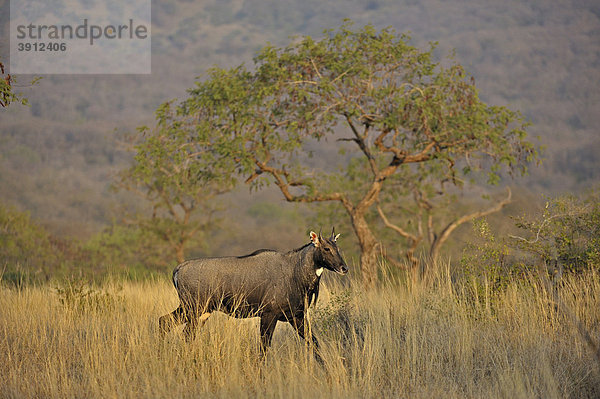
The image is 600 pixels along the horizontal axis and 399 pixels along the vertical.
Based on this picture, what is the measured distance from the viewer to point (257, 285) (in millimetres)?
7785

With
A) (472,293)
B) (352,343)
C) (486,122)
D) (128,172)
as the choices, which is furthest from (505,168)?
(128,172)

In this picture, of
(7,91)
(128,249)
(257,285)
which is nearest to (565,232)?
(257,285)

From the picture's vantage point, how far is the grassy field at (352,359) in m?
6.30

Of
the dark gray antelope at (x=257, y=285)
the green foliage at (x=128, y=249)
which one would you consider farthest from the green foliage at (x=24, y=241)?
the dark gray antelope at (x=257, y=285)

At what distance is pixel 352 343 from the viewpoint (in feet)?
26.1

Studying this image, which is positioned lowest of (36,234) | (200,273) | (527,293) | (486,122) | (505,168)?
(36,234)

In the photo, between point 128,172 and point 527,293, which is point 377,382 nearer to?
point 527,293

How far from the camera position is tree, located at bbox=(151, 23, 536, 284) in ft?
54.7

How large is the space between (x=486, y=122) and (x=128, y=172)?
66.2ft

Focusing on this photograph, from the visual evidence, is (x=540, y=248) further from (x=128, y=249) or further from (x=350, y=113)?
(x=128, y=249)

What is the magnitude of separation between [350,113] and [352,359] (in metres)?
10.3

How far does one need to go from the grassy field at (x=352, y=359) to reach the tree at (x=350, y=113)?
25.1 ft

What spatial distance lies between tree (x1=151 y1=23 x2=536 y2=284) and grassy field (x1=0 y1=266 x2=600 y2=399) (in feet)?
25.1

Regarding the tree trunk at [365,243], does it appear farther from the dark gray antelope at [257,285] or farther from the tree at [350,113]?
the dark gray antelope at [257,285]
